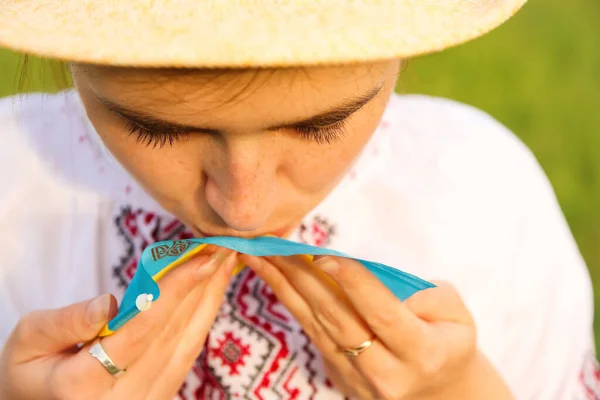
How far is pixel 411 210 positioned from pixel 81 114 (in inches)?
24.2

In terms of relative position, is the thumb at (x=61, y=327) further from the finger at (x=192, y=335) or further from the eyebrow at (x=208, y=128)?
the eyebrow at (x=208, y=128)

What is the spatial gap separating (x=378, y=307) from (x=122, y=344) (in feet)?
1.08

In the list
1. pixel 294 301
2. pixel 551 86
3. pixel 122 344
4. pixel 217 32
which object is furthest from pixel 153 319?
pixel 551 86

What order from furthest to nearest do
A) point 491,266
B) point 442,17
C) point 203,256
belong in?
point 491,266, point 203,256, point 442,17

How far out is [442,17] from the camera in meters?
0.66

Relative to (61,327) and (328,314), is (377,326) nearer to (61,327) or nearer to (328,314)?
(328,314)

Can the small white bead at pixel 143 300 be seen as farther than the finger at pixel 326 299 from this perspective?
No

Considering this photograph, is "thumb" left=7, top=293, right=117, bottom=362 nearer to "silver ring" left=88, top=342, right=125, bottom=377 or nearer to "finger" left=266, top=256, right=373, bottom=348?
"silver ring" left=88, top=342, right=125, bottom=377

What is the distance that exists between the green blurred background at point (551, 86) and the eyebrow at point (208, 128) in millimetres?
1720

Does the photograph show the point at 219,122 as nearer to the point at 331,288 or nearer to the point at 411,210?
the point at 331,288

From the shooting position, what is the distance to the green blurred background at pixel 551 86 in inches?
103

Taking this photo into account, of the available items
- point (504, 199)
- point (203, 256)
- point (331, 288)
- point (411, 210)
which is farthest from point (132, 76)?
point (504, 199)

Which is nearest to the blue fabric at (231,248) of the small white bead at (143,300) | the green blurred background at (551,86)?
the small white bead at (143,300)

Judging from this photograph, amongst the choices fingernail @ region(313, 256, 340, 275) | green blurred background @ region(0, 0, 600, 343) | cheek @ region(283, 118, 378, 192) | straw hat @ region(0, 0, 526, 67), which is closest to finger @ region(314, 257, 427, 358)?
fingernail @ region(313, 256, 340, 275)
